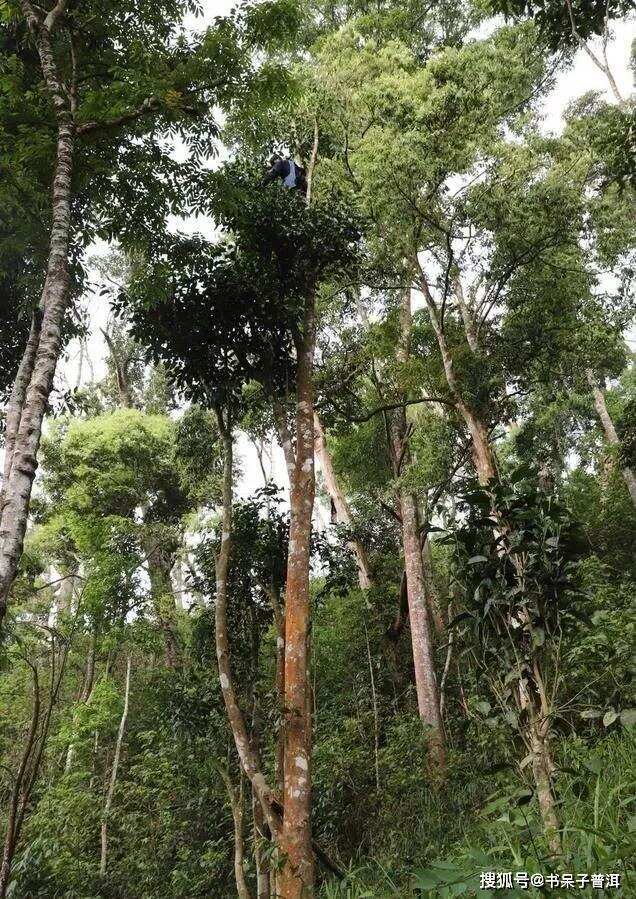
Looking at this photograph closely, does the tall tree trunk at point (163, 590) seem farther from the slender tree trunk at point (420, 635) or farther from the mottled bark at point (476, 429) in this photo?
the mottled bark at point (476, 429)

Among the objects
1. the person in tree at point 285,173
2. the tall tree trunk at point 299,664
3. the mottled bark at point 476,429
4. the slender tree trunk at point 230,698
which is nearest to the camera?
the tall tree trunk at point 299,664

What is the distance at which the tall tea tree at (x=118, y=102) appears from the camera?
4.64 metres

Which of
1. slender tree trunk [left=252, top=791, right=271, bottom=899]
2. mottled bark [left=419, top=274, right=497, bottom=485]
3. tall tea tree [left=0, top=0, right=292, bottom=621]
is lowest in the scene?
slender tree trunk [left=252, top=791, right=271, bottom=899]

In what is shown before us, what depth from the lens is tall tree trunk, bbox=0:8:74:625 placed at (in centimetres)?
338

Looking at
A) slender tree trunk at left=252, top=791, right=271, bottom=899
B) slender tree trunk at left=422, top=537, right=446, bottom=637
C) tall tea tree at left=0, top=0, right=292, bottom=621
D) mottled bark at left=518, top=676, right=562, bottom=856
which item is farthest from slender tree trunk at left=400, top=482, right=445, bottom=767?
tall tea tree at left=0, top=0, right=292, bottom=621

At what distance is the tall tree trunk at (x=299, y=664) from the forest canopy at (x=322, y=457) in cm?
2

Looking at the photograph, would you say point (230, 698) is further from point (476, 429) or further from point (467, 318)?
point (467, 318)

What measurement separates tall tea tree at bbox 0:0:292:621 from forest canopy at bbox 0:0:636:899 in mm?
36

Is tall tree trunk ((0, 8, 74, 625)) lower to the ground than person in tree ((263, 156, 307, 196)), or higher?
lower

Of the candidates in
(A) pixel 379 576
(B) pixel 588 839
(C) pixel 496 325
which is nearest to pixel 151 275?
(B) pixel 588 839

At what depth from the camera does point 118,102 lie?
16.0 ft

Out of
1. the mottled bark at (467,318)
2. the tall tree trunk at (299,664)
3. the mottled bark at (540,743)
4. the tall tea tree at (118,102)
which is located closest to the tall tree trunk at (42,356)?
the tall tea tree at (118,102)

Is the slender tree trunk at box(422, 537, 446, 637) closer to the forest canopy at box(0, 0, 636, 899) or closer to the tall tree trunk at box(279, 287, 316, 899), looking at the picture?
the forest canopy at box(0, 0, 636, 899)

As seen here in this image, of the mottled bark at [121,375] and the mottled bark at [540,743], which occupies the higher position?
the mottled bark at [121,375]
